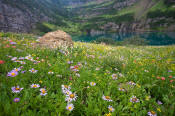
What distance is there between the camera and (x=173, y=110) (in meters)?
1.72

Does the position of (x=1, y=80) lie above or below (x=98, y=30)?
below

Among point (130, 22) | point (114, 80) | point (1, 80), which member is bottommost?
point (114, 80)

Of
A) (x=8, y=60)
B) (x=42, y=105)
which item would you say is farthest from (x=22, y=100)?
(x=8, y=60)

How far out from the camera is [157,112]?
5.89ft

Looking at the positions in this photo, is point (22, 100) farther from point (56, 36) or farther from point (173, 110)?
point (56, 36)

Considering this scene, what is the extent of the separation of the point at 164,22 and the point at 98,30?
283ft

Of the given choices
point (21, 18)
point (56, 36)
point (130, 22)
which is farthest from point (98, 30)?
point (56, 36)

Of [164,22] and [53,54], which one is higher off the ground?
[164,22]

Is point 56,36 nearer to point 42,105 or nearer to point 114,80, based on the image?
point 114,80

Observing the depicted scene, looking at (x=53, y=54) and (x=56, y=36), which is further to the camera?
(x=56, y=36)

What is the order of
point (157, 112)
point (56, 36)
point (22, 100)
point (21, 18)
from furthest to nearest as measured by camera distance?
1. point (21, 18)
2. point (56, 36)
3. point (157, 112)
4. point (22, 100)

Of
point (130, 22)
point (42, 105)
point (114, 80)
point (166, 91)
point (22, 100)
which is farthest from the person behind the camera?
point (130, 22)

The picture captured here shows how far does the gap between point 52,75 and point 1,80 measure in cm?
101

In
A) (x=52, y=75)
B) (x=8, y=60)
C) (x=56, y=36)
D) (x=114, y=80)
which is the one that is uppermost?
(x=56, y=36)
